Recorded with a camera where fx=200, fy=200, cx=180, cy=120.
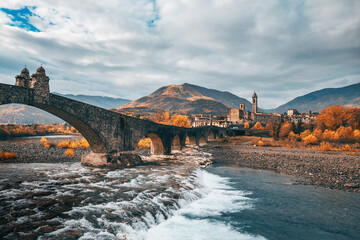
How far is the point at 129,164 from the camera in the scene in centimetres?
2258

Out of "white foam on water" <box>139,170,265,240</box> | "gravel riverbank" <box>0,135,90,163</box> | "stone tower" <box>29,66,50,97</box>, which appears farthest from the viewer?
"gravel riverbank" <box>0,135,90,163</box>

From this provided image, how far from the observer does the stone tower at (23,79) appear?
13977mm

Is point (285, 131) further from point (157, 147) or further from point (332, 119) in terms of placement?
point (157, 147)

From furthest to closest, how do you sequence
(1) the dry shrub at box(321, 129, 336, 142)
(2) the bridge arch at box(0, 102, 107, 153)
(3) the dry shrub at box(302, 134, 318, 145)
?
(1) the dry shrub at box(321, 129, 336, 142)
(3) the dry shrub at box(302, 134, 318, 145)
(2) the bridge arch at box(0, 102, 107, 153)

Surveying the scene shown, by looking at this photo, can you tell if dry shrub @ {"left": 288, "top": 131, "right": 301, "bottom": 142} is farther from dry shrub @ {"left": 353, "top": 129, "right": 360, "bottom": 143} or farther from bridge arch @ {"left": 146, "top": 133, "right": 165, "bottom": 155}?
bridge arch @ {"left": 146, "top": 133, "right": 165, "bottom": 155}

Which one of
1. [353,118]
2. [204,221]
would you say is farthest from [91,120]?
[353,118]

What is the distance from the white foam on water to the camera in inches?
340

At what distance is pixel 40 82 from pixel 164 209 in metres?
12.8

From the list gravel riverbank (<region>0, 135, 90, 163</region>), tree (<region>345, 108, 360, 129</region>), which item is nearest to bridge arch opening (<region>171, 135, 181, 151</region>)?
gravel riverbank (<region>0, 135, 90, 163</region>)

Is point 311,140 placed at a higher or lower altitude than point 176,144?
higher

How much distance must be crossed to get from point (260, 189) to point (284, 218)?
528 cm

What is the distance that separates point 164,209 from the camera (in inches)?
417

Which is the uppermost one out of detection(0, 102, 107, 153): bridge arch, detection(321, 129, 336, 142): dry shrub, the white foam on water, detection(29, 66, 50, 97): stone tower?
detection(29, 66, 50, 97): stone tower

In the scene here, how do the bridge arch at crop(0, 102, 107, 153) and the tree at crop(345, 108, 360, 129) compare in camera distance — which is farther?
the tree at crop(345, 108, 360, 129)
